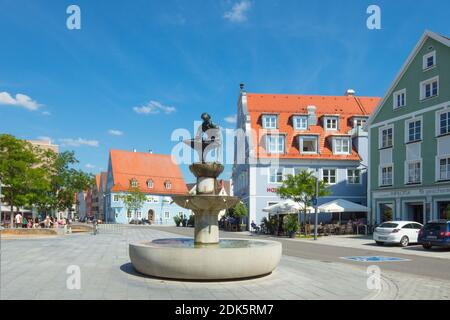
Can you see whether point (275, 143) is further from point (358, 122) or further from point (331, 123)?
point (358, 122)

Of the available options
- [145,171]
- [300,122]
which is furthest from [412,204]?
[145,171]

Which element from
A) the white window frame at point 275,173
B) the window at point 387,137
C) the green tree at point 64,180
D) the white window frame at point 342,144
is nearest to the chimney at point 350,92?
the white window frame at point 342,144

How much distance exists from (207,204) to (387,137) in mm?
30744

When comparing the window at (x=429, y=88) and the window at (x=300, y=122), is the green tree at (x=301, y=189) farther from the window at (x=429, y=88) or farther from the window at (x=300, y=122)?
the window at (x=300, y=122)

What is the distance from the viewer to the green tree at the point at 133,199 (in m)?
76.9

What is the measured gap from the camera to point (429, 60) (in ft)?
117

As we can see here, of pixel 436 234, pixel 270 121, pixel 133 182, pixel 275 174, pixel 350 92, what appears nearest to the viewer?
pixel 436 234

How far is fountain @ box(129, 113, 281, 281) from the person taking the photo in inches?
422

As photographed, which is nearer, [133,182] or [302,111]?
[302,111]

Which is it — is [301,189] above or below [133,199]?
above

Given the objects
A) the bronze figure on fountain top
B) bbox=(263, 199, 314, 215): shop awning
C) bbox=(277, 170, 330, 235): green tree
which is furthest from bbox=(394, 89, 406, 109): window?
the bronze figure on fountain top

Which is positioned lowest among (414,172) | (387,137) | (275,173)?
(414,172)
